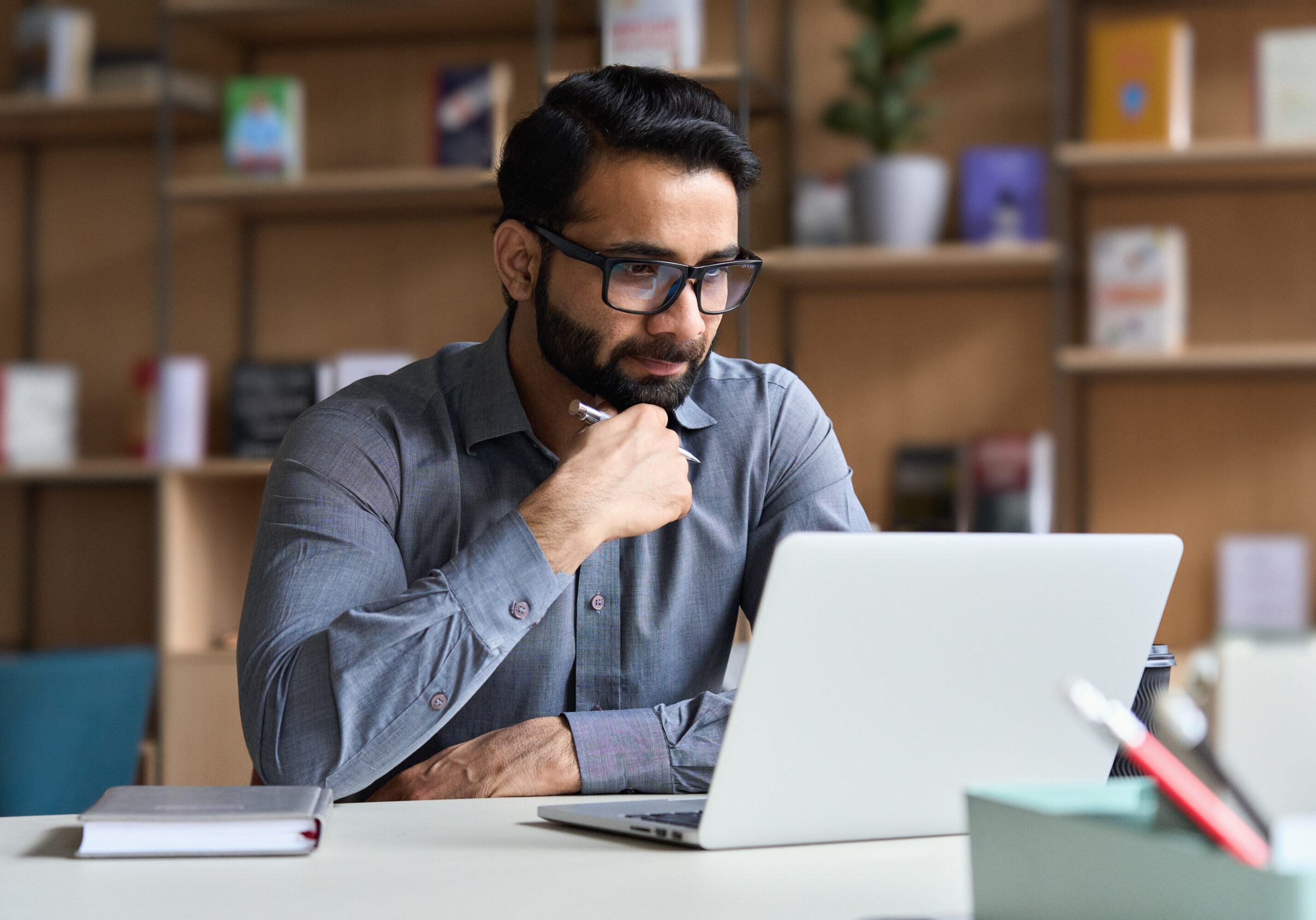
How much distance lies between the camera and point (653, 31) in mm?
2838

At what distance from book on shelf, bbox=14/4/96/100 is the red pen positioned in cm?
308

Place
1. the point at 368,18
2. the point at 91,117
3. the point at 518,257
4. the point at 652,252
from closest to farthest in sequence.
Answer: the point at 652,252 → the point at 518,257 → the point at 368,18 → the point at 91,117

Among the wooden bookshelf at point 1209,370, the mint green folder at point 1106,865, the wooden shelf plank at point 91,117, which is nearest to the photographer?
the mint green folder at point 1106,865

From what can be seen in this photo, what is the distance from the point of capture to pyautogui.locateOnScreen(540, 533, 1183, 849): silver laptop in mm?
828

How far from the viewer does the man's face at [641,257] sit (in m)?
1.45

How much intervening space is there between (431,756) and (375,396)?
15.3 inches

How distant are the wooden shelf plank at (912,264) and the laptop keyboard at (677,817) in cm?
181

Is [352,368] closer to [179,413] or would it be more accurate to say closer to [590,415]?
[179,413]

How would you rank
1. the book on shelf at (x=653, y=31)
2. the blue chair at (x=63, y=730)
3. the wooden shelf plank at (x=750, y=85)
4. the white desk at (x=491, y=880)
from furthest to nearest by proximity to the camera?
1. the book on shelf at (x=653, y=31)
2. the wooden shelf plank at (x=750, y=85)
3. the blue chair at (x=63, y=730)
4. the white desk at (x=491, y=880)

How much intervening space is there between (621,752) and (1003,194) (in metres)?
2.00

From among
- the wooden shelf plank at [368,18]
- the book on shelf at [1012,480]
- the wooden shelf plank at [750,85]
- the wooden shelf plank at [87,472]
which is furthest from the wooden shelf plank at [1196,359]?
the wooden shelf plank at [87,472]

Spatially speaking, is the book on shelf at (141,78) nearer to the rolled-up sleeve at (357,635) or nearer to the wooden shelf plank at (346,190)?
the wooden shelf plank at (346,190)

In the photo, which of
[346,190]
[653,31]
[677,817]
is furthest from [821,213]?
[677,817]

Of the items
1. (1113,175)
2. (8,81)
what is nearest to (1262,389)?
(1113,175)
